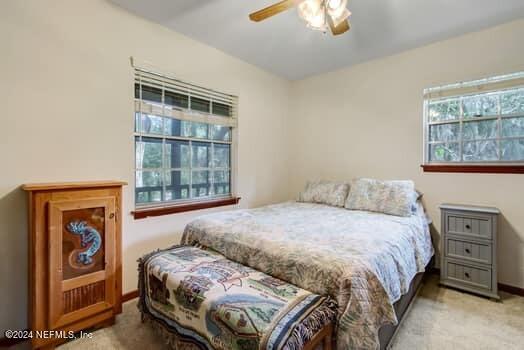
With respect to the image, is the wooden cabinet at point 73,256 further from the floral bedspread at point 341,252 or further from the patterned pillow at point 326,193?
the patterned pillow at point 326,193

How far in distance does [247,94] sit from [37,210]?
99.2 inches

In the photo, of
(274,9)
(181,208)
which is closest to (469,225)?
(274,9)

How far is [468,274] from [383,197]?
993 millimetres

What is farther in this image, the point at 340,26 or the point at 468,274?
the point at 468,274

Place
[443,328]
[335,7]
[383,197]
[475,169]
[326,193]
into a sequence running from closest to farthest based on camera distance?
1. [335,7]
2. [443,328]
3. [475,169]
4. [383,197]
5. [326,193]

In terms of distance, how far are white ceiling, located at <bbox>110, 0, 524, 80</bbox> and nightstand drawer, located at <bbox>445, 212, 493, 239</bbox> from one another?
5.93 ft

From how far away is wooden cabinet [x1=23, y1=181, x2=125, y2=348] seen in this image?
1583mm

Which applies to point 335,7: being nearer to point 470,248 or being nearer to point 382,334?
point 382,334

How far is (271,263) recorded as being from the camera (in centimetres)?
159

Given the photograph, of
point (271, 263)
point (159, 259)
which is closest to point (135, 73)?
point (159, 259)

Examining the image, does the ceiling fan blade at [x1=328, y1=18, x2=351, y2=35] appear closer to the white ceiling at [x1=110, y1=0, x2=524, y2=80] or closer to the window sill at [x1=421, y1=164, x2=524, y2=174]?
the white ceiling at [x1=110, y1=0, x2=524, y2=80]

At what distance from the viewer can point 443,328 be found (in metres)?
1.85

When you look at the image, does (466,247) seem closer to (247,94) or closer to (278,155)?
(278,155)

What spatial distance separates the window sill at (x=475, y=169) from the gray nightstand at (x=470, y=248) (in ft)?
1.19
